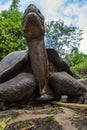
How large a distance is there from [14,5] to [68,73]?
20901 mm

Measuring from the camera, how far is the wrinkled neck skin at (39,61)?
4625mm

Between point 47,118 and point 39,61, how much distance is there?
122 cm

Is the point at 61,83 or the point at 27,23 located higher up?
the point at 27,23

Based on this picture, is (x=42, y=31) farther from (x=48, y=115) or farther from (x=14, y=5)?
(x=14, y=5)

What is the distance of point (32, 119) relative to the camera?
11.7 ft

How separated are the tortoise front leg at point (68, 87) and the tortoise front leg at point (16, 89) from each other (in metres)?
0.35

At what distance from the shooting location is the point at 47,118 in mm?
3566

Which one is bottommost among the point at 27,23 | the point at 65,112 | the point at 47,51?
the point at 65,112

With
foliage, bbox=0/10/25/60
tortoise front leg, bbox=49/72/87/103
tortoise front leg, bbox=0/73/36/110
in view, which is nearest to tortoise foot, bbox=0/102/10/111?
tortoise front leg, bbox=0/73/36/110

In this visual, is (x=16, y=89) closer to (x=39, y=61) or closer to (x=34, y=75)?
(x=34, y=75)

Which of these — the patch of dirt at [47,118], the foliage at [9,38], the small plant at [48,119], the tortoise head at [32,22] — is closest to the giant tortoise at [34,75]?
the tortoise head at [32,22]

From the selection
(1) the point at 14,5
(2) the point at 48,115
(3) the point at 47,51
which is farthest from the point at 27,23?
(1) the point at 14,5

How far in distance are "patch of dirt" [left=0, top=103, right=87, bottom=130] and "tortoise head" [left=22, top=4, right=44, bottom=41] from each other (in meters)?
0.94

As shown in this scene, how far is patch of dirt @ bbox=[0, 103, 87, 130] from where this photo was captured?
336 centimetres
